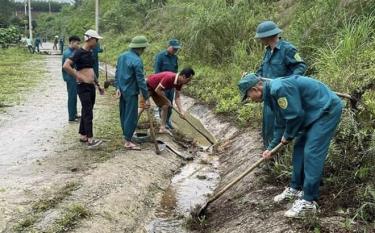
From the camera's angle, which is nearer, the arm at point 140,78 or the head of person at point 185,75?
the arm at point 140,78

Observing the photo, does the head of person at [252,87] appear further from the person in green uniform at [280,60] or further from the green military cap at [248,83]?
the person in green uniform at [280,60]

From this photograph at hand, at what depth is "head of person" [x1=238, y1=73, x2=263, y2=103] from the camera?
15.5 feet

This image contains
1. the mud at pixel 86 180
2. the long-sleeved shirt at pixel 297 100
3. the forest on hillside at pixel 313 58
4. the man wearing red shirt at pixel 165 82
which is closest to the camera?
the long-sleeved shirt at pixel 297 100

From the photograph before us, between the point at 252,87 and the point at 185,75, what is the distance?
350 centimetres

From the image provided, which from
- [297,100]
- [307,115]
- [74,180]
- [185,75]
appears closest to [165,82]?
[185,75]

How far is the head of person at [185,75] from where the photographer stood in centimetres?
810

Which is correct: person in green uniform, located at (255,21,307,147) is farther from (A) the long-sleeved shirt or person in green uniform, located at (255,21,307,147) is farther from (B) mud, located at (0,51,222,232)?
(B) mud, located at (0,51,222,232)

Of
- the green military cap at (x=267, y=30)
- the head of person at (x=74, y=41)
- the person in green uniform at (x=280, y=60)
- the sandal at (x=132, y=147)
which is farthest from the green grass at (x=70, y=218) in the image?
the head of person at (x=74, y=41)

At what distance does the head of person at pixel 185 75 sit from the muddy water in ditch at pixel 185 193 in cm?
147

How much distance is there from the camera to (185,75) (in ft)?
26.8

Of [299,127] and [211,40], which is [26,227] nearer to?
[299,127]

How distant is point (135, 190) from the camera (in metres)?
6.67

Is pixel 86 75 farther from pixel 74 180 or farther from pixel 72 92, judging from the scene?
pixel 72 92

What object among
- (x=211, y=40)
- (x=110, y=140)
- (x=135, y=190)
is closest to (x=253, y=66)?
(x=211, y=40)
